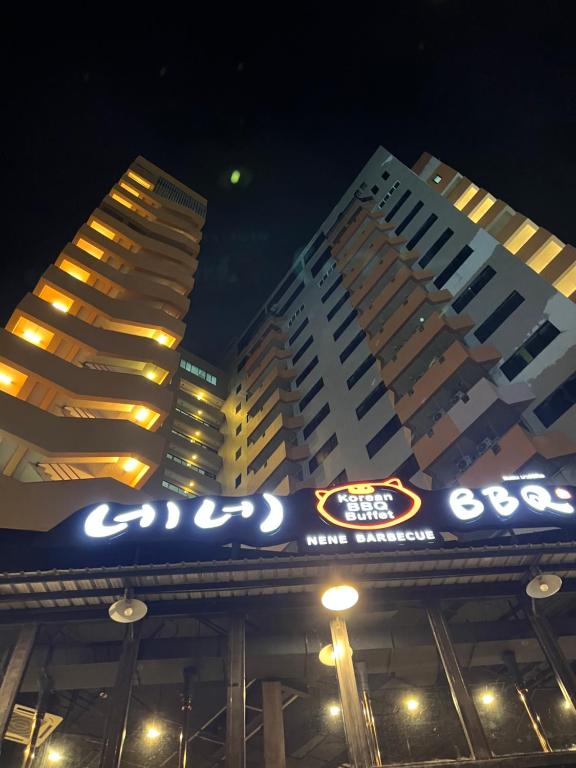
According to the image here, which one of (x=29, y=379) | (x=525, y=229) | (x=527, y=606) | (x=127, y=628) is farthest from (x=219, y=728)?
(x=525, y=229)

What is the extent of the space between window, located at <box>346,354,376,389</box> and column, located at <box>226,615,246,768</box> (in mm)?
28785

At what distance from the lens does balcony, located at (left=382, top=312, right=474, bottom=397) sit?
30517mm

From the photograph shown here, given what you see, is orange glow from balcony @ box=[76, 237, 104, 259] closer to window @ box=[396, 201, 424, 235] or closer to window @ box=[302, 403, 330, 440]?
window @ box=[302, 403, 330, 440]

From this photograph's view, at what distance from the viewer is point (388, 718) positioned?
9.17 m

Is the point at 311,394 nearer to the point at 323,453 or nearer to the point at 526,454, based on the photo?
the point at 323,453

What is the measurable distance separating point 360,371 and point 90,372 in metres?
19.2

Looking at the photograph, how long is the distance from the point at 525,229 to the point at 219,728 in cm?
3442

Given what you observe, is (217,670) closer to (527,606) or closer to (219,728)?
(219,728)

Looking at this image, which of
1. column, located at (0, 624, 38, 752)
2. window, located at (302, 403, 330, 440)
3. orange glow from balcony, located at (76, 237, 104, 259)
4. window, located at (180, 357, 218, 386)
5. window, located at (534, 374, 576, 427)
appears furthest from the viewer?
window, located at (180, 357, 218, 386)

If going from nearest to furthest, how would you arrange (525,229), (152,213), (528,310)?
(528,310)
(525,229)
(152,213)

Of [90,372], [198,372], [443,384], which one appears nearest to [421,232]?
[443,384]

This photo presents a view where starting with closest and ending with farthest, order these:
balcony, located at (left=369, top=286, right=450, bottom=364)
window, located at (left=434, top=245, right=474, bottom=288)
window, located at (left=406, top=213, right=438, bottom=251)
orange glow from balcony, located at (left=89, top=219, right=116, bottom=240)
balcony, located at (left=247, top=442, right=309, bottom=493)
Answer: balcony, located at (left=369, top=286, right=450, bottom=364) < window, located at (left=434, top=245, right=474, bottom=288) < balcony, located at (left=247, top=442, right=309, bottom=493) < orange glow from balcony, located at (left=89, top=219, right=116, bottom=240) < window, located at (left=406, top=213, right=438, bottom=251)

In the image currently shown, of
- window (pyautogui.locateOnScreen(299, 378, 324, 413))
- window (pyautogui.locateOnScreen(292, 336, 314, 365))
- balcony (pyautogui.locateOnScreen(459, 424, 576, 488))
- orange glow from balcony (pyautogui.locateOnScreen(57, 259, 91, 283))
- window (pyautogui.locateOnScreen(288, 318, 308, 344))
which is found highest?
window (pyautogui.locateOnScreen(288, 318, 308, 344))

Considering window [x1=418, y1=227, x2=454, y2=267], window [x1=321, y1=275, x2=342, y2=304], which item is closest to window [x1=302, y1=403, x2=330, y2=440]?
window [x1=418, y1=227, x2=454, y2=267]
